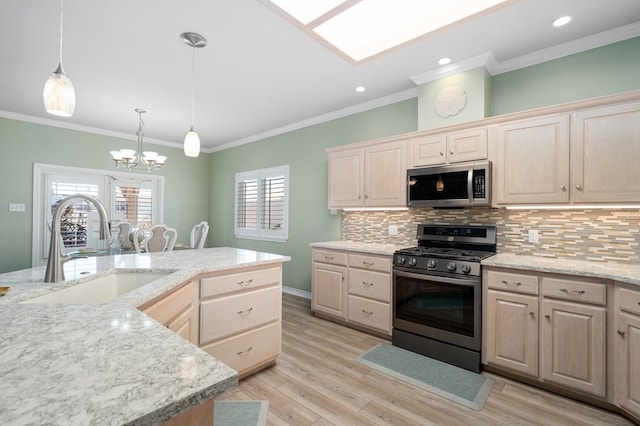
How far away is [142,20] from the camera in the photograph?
2.31 meters

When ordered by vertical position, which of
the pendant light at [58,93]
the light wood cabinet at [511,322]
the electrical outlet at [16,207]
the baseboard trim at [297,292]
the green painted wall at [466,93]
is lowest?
the baseboard trim at [297,292]

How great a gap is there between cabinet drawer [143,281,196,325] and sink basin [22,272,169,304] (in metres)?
0.19

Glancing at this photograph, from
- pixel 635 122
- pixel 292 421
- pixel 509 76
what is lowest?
pixel 292 421

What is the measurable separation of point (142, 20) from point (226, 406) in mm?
2849

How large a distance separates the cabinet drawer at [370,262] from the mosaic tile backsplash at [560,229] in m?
0.54

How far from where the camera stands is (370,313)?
10.2 feet

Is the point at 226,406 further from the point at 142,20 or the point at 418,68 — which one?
the point at 418,68

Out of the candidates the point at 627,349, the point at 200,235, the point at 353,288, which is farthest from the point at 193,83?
the point at 627,349

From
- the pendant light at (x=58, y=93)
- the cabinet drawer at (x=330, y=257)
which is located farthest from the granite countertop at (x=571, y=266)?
the pendant light at (x=58, y=93)

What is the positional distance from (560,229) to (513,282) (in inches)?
28.9

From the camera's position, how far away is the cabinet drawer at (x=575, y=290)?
1.96 metres

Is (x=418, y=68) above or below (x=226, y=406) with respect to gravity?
above

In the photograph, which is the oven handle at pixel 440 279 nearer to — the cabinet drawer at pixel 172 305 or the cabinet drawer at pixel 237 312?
the cabinet drawer at pixel 237 312

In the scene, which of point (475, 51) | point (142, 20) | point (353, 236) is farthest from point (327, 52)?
point (353, 236)
